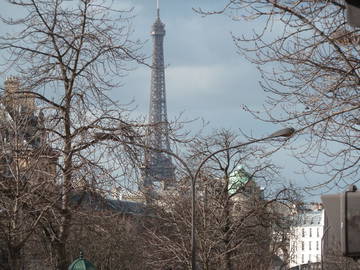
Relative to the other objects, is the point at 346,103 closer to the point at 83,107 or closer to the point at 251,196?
the point at 83,107

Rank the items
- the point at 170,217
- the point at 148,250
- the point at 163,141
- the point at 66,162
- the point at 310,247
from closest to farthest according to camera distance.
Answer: the point at 66,162, the point at 163,141, the point at 170,217, the point at 148,250, the point at 310,247

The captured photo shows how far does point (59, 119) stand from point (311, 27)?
17.3 feet

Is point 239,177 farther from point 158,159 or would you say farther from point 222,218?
point 158,159

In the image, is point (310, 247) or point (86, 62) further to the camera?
point (310, 247)

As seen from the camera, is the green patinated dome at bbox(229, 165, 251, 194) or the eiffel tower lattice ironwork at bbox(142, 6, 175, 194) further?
the green patinated dome at bbox(229, 165, 251, 194)

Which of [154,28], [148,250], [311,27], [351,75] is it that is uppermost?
[154,28]

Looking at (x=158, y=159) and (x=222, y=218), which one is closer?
(x=158, y=159)

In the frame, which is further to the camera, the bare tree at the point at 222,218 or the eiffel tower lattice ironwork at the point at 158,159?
the bare tree at the point at 222,218

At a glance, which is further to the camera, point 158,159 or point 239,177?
point 239,177

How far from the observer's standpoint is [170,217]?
3762 cm

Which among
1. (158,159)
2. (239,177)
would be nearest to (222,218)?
(239,177)

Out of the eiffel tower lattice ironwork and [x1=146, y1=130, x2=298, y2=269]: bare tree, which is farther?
[x1=146, y1=130, x2=298, y2=269]: bare tree

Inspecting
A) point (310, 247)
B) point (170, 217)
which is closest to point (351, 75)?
point (170, 217)

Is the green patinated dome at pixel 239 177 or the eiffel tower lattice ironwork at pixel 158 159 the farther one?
the green patinated dome at pixel 239 177
